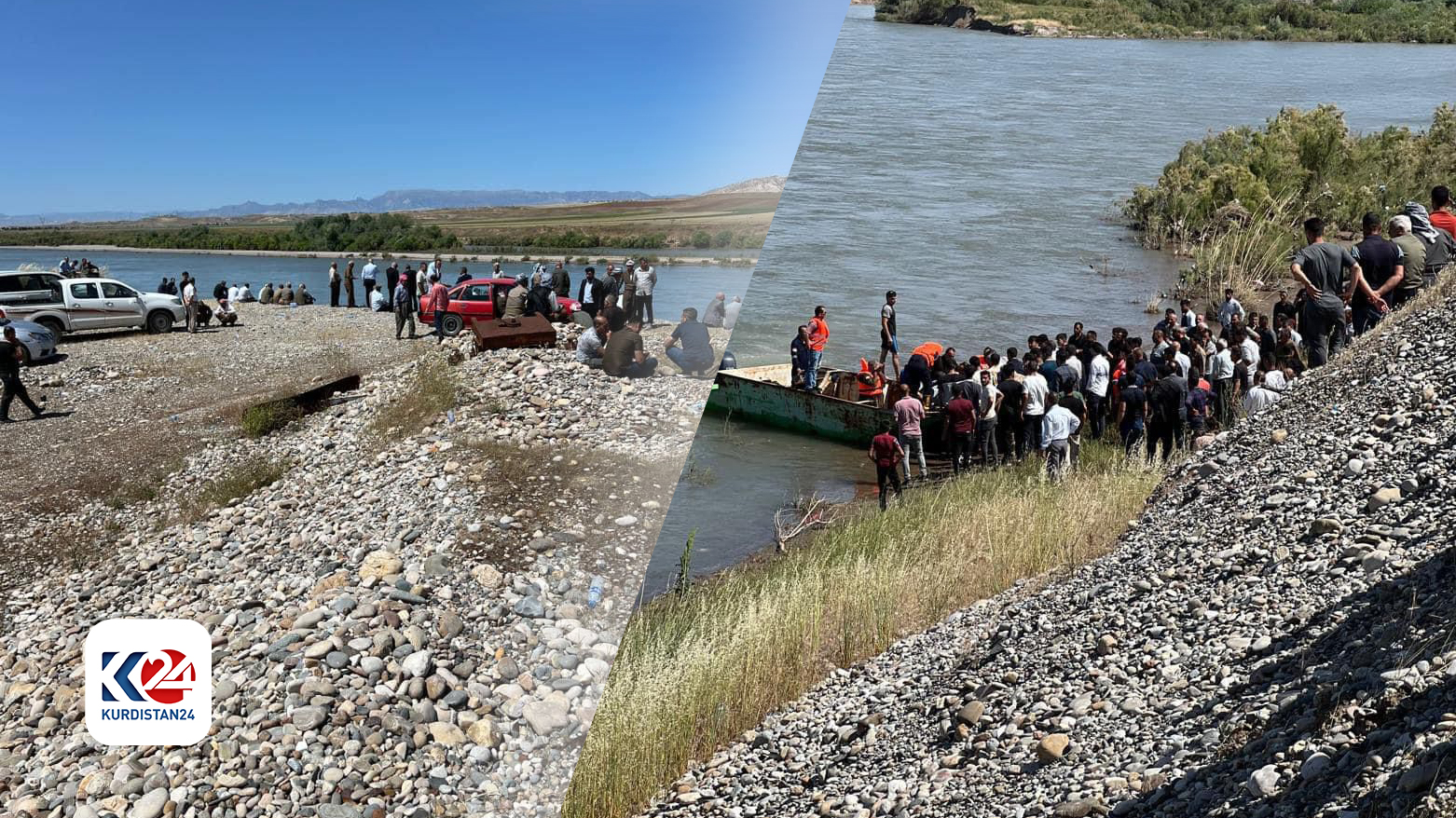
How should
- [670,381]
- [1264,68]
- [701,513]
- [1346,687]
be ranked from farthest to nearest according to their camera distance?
[1264,68]
[701,513]
[1346,687]
[670,381]

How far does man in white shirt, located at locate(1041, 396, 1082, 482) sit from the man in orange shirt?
248 inches

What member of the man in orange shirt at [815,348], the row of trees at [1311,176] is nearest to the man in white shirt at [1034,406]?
the man in orange shirt at [815,348]

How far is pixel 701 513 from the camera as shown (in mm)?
16422

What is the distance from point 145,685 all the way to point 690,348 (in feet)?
1.84

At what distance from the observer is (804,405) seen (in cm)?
2095

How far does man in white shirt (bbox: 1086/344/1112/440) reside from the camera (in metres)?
13.7

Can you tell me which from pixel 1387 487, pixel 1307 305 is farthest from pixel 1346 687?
pixel 1307 305

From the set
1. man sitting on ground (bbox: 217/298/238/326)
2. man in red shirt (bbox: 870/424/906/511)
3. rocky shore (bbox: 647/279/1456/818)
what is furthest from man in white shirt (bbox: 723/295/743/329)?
man in red shirt (bbox: 870/424/906/511)

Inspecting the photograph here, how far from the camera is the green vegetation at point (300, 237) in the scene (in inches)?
47.9

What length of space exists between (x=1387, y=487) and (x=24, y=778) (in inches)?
285

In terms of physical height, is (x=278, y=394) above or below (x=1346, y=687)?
above

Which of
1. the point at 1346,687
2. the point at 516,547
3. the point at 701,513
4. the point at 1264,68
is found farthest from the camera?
the point at 1264,68

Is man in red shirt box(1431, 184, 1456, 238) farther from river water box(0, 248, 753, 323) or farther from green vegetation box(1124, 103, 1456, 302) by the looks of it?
green vegetation box(1124, 103, 1456, 302)

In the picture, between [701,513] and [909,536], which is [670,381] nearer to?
[909,536]
